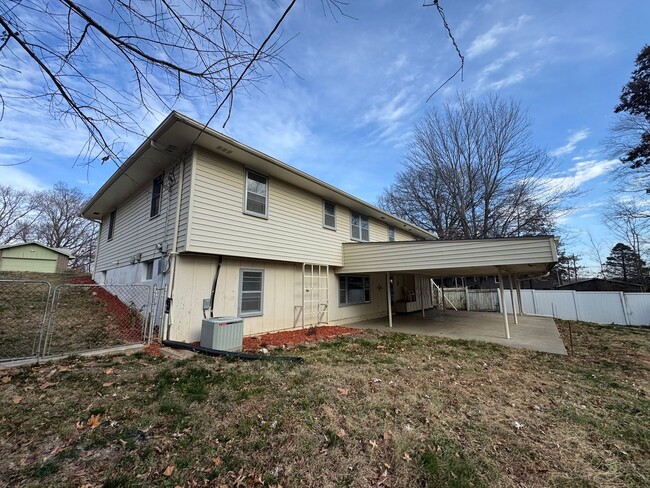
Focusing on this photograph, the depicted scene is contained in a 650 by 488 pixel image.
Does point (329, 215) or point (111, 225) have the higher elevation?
point (329, 215)

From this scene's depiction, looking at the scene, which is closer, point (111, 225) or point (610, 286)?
point (111, 225)

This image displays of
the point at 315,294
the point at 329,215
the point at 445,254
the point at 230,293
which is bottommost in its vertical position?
the point at 315,294

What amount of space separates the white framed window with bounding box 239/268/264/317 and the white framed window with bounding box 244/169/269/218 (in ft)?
5.74

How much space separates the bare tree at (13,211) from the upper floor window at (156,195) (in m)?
19.8

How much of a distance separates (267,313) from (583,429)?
7.11 metres

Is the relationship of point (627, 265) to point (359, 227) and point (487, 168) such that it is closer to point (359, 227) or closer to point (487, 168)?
point (487, 168)

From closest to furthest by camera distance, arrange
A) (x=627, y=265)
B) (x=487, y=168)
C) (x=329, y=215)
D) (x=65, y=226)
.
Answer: (x=329, y=215) < (x=487, y=168) < (x=627, y=265) < (x=65, y=226)

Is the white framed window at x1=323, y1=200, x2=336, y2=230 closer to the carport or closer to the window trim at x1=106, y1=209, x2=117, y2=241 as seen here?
the carport

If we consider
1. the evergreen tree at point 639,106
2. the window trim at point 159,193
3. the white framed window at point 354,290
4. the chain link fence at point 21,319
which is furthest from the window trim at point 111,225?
the evergreen tree at point 639,106

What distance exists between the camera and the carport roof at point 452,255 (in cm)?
734

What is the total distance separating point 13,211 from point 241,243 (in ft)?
102

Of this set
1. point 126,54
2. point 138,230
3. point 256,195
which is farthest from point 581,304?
point 138,230

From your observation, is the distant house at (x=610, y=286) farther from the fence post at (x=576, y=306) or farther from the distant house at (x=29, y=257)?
the distant house at (x=29, y=257)

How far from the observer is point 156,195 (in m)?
8.45
